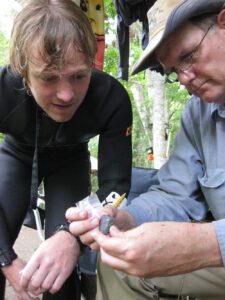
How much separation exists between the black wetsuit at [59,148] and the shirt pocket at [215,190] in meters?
0.40

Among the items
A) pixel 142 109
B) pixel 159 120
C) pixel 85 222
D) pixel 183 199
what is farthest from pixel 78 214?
pixel 142 109

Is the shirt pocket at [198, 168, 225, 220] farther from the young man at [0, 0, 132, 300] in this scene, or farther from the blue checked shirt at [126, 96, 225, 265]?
the young man at [0, 0, 132, 300]

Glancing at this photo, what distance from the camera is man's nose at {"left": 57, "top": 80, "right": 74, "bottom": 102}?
5.35 feet

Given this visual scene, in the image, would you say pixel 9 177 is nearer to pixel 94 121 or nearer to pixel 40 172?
pixel 40 172

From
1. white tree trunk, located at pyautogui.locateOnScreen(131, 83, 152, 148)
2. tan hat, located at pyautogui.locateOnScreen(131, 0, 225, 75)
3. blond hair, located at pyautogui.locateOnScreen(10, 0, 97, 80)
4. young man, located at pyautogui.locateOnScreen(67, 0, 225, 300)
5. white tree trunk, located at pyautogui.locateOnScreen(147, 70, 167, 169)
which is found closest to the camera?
young man, located at pyautogui.locateOnScreen(67, 0, 225, 300)

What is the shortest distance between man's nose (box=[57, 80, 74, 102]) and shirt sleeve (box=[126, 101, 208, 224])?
1.79ft

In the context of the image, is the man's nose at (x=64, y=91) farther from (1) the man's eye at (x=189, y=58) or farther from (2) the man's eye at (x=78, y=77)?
(1) the man's eye at (x=189, y=58)

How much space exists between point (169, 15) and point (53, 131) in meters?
0.82

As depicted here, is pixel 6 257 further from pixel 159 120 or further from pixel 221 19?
pixel 159 120

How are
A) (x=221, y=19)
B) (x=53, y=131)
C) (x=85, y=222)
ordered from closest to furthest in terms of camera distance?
(x=85, y=222), (x=221, y=19), (x=53, y=131)

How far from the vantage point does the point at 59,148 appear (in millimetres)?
2115

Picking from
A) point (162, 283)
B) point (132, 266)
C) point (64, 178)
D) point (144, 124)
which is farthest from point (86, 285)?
point (144, 124)

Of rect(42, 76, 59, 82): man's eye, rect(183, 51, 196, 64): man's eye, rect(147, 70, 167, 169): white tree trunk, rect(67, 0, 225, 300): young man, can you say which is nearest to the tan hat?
rect(67, 0, 225, 300): young man

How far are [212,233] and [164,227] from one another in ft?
0.46
